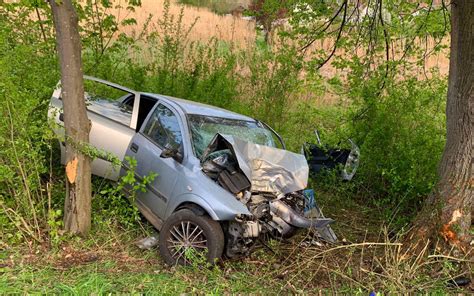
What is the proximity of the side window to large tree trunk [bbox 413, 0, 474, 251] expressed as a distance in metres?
3.01

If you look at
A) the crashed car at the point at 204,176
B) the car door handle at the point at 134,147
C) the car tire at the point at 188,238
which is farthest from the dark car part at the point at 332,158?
the car tire at the point at 188,238

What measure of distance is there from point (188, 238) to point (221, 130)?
63.2 inches

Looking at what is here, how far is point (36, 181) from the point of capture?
4.71 m

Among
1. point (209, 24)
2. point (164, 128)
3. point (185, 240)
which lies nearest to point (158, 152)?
point (164, 128)

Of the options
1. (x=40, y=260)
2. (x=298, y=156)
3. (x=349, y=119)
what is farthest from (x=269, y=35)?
(x=40, y=260)

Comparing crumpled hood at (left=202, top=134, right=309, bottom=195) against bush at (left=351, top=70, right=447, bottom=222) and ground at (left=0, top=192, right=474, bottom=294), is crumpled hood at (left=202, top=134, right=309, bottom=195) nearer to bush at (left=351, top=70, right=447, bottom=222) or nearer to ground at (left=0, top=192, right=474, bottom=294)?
ground at (left=0, top=192, right=474, bottom=294)

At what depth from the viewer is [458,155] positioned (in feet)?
15.6

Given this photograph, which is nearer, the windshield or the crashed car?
the crashed car

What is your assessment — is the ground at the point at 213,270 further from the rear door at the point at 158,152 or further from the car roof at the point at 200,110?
the car roof at the point at 200,110

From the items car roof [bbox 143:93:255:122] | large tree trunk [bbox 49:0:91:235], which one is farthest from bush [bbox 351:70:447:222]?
large tree trunk [bbox 49:0:91:235]

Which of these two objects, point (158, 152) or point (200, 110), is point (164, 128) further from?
point (200, 110)

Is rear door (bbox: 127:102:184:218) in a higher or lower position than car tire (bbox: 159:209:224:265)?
higher

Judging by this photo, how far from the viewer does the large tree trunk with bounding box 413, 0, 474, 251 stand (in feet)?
15.2

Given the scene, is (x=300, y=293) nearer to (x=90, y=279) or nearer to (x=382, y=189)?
(x=90, y=279)
